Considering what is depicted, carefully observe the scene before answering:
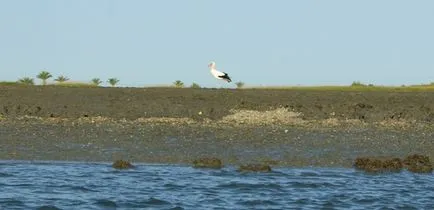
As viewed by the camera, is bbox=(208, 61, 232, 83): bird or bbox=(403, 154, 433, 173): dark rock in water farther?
bbox=(208, 61, 232, 83): bird

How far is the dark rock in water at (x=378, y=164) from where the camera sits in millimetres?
21453

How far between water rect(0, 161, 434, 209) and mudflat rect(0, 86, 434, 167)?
1.22 meters

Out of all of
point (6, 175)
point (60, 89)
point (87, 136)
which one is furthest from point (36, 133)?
point (60, 89)

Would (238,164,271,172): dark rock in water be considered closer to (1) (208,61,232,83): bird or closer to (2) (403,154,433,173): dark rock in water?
(2) (403,154,433,173): dark rock in water

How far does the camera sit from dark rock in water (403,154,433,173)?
2139 cm

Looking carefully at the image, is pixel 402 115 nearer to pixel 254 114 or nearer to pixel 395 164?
pixel 254 114

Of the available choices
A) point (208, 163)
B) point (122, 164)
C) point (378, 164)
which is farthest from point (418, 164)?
point (122, 164)

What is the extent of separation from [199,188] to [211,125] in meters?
8.00

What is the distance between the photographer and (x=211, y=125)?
2728 cm

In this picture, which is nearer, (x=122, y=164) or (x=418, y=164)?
(x=122, y=164)

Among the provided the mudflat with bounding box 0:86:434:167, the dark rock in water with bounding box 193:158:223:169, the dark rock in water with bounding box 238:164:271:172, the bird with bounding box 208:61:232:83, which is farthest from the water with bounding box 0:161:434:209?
the bird with bounding box 208:61:232:83

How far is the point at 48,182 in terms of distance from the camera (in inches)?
777

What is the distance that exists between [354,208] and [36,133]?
33.3 feet

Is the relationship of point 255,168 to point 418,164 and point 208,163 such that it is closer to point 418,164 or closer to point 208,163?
point 208,163
